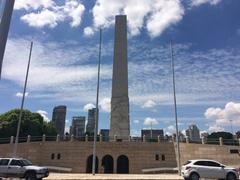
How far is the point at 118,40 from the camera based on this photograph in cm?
4275

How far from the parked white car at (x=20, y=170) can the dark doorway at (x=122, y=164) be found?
752 inches

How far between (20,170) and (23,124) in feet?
115

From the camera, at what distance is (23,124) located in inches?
2088

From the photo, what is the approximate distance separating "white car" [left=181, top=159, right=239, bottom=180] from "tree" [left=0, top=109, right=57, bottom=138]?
127 ft

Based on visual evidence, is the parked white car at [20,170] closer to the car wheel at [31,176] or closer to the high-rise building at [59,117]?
the car wheel at [31,176]

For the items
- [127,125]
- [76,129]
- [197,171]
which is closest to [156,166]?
[127,125]

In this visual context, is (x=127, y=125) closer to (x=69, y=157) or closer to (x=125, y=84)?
(x=125, y=84)

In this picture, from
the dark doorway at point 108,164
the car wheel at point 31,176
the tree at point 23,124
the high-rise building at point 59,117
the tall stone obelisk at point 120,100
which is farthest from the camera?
the high-rise building at point 59,117

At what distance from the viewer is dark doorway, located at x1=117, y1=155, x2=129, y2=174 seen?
38.2m

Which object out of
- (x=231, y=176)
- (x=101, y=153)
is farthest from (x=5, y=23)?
(x=101, y=153)

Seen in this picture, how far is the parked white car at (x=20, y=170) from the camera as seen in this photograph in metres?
19.7

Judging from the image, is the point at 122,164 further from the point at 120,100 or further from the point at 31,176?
the point at 31,176

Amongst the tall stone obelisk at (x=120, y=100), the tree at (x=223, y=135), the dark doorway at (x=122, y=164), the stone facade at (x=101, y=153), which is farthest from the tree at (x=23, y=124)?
the tree at (x=223, y=135)

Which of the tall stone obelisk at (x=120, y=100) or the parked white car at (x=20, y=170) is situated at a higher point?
the tall stone obelisk at (x=120, y=100)
